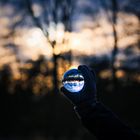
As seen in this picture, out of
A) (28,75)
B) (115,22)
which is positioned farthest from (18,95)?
(115,22)

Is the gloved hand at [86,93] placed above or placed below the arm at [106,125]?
above

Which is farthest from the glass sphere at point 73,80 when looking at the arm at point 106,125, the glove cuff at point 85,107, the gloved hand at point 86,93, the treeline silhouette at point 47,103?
the treeline silhouette at point 47,103

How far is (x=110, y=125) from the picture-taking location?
2.39 meters

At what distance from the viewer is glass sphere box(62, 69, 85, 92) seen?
2.80m

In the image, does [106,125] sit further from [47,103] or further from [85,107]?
[47,103]

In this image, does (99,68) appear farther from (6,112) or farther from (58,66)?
(6,112)

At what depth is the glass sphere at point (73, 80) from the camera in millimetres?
2800

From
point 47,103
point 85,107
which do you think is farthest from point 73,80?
point 47,103

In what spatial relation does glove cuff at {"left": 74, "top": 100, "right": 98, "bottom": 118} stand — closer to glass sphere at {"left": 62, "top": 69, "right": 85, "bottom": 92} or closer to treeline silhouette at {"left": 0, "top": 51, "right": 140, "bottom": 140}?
glass sphere at {"left": 62, "top": 69, "right": 85, "bottom": 92}

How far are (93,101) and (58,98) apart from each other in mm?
27434

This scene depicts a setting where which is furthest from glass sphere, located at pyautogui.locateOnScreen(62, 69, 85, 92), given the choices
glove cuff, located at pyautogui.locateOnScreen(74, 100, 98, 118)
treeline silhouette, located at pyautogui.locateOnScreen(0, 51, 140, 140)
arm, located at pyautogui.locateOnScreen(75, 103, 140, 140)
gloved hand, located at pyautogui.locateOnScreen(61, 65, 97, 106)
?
treeline silhouette, located at pyautogui.locateOnScreen(0, 51, 140, 140)

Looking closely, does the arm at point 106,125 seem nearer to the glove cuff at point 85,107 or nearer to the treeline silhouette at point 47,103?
the glove cuff at point 85,107

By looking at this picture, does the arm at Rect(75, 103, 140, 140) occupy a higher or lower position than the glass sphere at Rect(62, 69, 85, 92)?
lower

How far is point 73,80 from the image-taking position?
2971 mm
